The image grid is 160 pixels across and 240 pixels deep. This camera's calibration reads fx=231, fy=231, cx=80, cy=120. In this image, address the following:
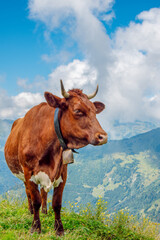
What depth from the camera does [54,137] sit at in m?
6.10

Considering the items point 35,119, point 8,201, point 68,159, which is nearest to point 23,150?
point 35,119

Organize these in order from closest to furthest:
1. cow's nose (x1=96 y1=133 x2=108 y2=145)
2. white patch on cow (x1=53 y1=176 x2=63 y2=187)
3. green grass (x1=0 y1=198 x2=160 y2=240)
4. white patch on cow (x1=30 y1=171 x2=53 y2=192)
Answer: cow's nose (x1=96 y1=133 x2=108 y2=145)
white patch on cow (x1=30 y1=171 x2=53 y2=192)
green grass (x1=0 y1=198 x2=160 y2=240)
white patch on cow (x1=53 y1=176 x2=63 y2=187)

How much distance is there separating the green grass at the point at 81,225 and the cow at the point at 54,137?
1.57 feet

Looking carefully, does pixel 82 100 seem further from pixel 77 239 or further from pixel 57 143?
pixel 77 239

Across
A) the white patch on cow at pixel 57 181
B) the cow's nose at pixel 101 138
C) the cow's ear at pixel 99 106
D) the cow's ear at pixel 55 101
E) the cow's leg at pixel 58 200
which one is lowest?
the cow's leg at pixel 58 200

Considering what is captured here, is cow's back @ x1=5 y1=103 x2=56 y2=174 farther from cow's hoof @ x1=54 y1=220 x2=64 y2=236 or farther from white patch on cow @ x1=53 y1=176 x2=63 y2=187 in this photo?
cow's hoof @ x1=54 y1=220 x2=64 y2=236

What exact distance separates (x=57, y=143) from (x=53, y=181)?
1.01 meters

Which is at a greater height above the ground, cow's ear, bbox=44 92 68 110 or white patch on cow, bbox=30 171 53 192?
cow's ear, bbox=44 92 68 110

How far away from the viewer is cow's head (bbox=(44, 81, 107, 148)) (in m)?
5.23

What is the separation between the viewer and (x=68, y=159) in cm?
593

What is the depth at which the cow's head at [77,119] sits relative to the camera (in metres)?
5.23

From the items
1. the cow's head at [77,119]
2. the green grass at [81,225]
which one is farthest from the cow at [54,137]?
the green grass at [81,225]

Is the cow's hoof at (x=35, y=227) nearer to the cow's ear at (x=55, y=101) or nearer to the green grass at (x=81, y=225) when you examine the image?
the green grass at (x=81, y=225)

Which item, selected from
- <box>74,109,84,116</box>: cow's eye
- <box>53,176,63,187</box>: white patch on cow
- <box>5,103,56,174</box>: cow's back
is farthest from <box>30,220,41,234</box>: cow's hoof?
<box>74,109,84,116</box>: cow's eye
